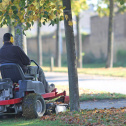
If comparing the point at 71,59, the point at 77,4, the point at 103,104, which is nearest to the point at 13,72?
the point at 71,59

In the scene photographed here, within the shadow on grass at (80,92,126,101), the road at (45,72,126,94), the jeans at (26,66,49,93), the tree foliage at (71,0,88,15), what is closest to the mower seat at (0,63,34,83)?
the jeans at (26,66,49,93)

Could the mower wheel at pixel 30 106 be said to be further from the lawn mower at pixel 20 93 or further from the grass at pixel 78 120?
the grass at pixel 78 120

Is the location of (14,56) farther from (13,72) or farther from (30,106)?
(30,106)

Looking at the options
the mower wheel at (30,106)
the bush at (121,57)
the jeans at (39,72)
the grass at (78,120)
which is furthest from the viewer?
the bush at (121,57)

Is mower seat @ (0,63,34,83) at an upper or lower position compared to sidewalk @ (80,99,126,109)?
upper

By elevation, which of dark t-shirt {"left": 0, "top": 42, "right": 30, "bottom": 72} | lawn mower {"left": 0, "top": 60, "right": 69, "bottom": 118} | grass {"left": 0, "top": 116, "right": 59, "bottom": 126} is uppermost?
dark t-shirt {"left": 0, "top": 42, "right": 30, "bottom": 72}

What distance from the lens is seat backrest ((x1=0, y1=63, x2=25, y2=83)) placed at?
8438mm

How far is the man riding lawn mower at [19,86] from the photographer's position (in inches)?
326

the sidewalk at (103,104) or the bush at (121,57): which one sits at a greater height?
the bush at (121,57)

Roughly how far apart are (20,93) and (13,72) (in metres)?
0.52

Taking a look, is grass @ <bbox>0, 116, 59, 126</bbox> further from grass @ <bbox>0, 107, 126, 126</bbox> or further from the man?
the man

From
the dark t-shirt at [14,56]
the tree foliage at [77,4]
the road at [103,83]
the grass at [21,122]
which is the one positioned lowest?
the grass at [21,122]

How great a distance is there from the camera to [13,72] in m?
8.52

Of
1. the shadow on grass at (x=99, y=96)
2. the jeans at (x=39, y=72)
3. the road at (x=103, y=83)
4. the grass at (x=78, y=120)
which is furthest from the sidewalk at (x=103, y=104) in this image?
the road at (x=103, y=83)
